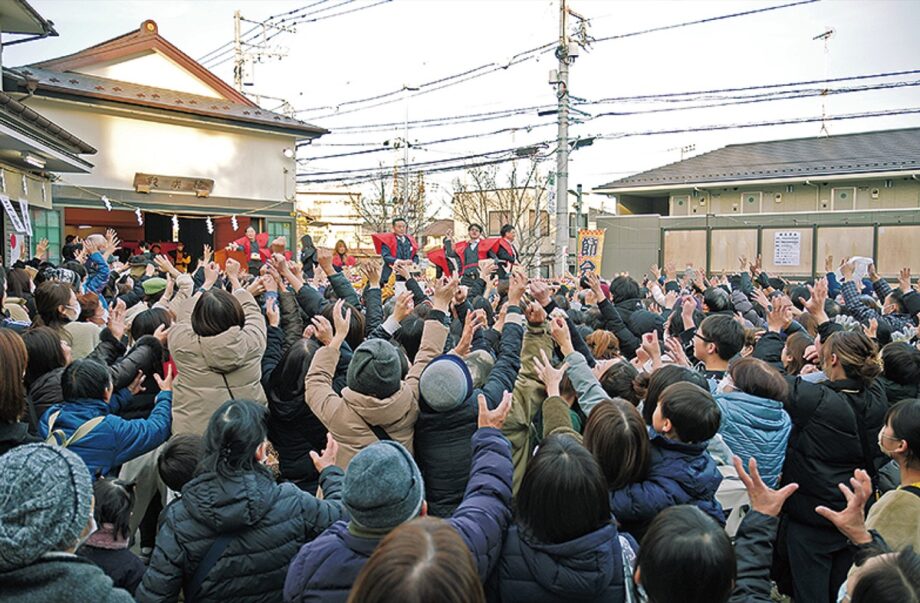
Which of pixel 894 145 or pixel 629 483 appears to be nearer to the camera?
pixel 629 483

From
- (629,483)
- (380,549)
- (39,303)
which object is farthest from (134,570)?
(39,303)

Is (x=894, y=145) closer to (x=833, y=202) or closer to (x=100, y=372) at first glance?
(x=833, y=202)

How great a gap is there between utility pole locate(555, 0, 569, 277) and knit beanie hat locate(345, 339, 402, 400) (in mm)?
15054

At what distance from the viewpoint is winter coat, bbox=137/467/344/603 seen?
2301 millimetres

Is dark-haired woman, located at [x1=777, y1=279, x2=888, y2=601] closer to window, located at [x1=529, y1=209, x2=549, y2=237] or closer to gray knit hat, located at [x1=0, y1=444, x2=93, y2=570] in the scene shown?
gray knit hat, located at [x1=0, y1=444, x2=93, y2=570]

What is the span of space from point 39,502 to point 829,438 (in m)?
3.53

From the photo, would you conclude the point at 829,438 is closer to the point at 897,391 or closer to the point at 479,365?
the point at 897,391

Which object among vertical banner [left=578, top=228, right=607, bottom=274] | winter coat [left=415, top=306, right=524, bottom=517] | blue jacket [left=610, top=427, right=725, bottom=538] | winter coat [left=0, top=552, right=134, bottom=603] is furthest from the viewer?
vertical banner [left=578, top=228, right=607, bottom=274]

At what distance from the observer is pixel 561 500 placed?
6.66ft

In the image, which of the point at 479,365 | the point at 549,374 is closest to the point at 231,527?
the point at 549,374

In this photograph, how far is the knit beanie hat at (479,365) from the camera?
3.98 metres

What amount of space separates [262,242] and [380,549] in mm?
12441

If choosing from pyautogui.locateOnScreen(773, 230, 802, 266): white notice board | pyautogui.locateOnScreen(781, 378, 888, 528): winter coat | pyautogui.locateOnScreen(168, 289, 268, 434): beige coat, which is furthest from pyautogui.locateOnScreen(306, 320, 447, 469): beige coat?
pyautogui.locateOnScreen(773, 230, 802, 266): white notice board

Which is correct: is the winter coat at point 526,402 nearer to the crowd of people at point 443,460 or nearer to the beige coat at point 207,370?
the crowd of people at point 443,460
